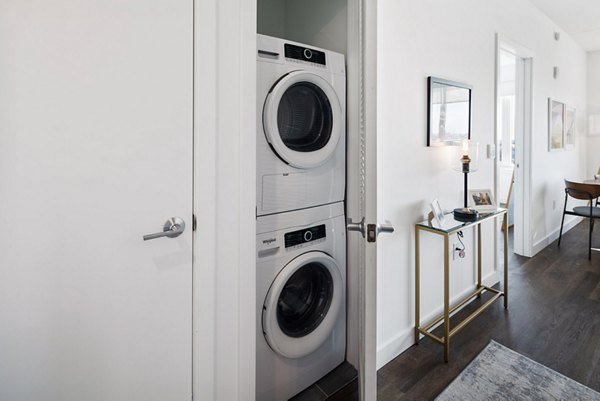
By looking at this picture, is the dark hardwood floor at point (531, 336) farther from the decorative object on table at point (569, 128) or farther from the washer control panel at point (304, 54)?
the decorative object on table at point (569, 128)

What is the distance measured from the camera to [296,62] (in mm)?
1367

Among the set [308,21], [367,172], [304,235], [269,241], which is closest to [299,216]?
[304,235]

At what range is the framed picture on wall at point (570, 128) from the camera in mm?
4109

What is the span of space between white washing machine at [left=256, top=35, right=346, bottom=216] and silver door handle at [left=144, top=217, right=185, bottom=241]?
354 mm

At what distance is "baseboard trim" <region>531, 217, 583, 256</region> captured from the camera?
3457 millimetres

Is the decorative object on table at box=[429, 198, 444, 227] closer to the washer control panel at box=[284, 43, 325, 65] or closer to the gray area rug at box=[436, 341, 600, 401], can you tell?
the gray area rug at box=[436, 341, 600, 401]

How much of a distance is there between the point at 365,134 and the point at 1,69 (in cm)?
108

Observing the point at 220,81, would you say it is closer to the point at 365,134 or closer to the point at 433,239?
the point at 365,134

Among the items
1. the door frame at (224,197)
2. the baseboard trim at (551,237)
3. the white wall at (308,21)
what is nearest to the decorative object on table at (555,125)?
the baseboard trim at (551,237)

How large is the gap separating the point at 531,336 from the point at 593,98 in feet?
16.6

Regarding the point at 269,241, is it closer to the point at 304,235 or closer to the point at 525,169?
the point at 304,235

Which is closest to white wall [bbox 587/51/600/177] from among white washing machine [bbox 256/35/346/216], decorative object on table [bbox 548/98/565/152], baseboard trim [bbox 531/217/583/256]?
baseboard trim [bbox 531/217/583/256]

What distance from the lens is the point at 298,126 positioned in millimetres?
1477

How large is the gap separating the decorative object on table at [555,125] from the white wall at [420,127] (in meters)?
1.24
